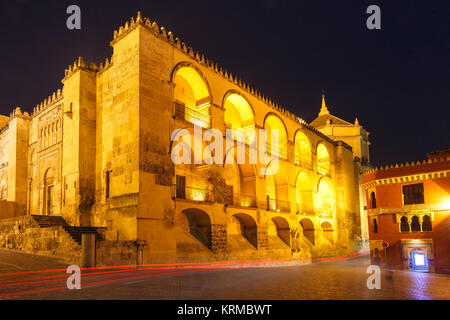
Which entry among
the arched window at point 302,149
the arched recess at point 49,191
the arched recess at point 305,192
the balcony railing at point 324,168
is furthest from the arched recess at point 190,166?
the balcony railing at point 324,168

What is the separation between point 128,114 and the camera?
1648 cm

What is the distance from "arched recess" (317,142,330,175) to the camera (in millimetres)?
34656

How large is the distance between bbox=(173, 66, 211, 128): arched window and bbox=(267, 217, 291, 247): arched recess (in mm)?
10255

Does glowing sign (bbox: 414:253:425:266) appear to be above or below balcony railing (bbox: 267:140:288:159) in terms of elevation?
below

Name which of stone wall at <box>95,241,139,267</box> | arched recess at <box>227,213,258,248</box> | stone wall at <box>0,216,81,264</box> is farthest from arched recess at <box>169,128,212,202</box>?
stone wall at <box>0,216,81,264</box>

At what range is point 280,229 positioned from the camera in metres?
26.6

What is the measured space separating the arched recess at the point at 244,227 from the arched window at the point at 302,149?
997 cm

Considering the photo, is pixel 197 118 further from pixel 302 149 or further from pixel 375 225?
pixel 302 149

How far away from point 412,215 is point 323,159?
1671 cm

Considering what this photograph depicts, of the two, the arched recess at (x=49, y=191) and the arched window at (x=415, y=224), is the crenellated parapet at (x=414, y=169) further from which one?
the arched recess at (x=49, y=191)

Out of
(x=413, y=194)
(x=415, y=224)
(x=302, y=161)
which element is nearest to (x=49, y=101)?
(x=302, y=161)

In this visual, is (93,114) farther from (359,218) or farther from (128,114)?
(359,218)

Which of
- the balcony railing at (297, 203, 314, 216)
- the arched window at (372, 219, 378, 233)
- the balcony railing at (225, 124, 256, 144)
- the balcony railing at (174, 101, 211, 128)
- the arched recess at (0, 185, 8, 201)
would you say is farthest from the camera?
the balcony railing at (297, 203, 314, 216)
